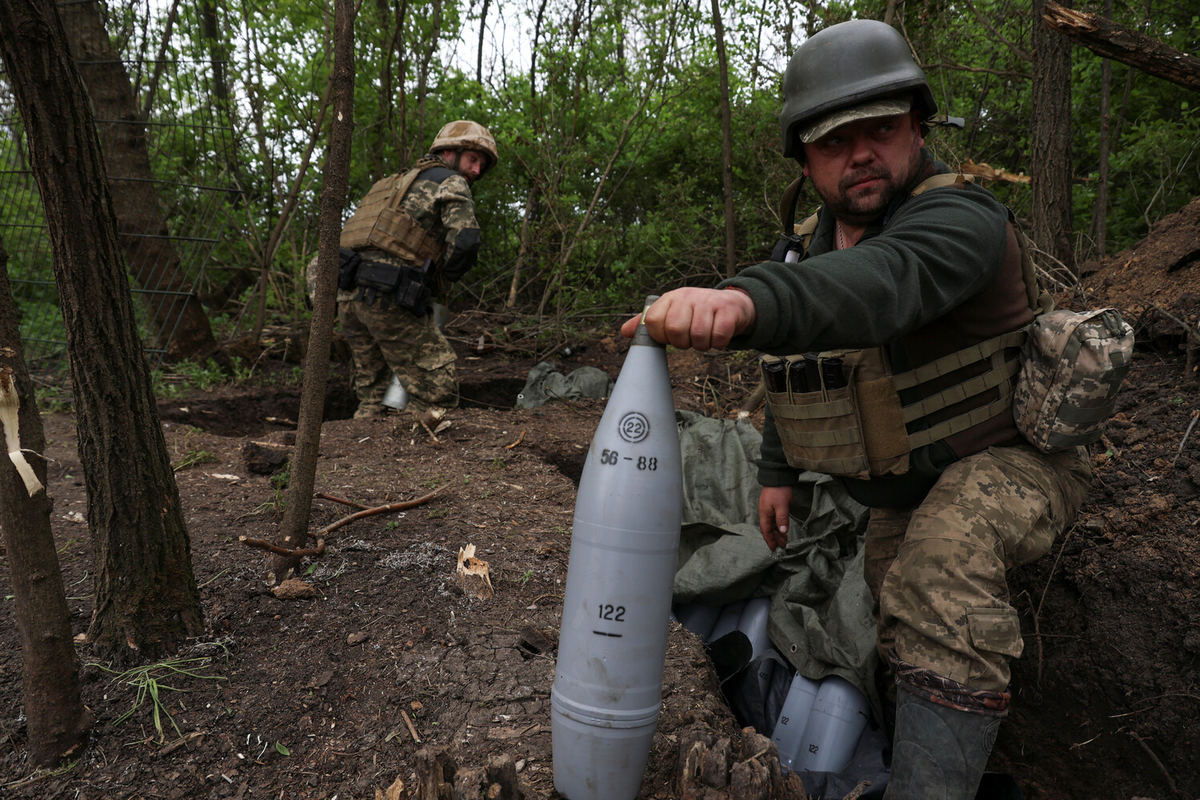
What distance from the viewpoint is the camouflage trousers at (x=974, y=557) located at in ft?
5.43

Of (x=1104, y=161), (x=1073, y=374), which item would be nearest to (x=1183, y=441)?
(x=1073, y=374)

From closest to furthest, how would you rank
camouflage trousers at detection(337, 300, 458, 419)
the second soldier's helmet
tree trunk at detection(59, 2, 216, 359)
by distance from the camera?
1. camouflage trousers at detection(337, 300, 458, 419)
2. the second soldier's helmet
3. tree trunk at detection(59, 2, 216, 359)

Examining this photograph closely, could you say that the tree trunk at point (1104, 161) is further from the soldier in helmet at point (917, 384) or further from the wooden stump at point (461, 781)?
the wooden stump at point (461, 781)

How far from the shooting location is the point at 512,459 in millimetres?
Result: 4359

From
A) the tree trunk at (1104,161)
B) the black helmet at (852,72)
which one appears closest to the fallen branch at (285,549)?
the black helmet at (852,72)

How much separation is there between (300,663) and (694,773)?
1.17 metres

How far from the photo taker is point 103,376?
185cm

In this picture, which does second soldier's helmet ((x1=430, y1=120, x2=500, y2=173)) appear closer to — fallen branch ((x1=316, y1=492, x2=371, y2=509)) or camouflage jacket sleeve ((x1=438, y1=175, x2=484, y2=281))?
camouflage jacket sleeve ((x1=438, y1=175, x2=484, y2=281))

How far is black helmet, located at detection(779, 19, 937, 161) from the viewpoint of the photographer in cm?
188

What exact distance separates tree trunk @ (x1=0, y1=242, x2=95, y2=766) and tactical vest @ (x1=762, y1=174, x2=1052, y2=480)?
184 centimetres

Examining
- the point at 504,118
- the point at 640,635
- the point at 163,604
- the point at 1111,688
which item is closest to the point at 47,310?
the point at 504,118

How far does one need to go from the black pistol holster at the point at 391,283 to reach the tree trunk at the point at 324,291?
291cm

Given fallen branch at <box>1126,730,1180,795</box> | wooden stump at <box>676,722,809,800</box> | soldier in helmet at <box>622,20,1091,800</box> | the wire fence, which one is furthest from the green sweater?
the wire fence

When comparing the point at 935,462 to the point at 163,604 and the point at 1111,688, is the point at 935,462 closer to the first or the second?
→ the point at 1111,688
